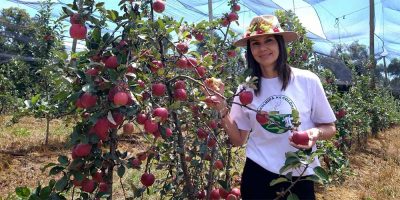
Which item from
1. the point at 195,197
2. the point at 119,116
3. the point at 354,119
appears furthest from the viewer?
the point at 354,119

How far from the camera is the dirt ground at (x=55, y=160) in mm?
3375

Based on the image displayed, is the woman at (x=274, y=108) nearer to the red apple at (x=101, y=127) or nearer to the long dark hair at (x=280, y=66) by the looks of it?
the long dark hair at (x=280, y=66)

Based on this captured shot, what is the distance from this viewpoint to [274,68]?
1476 millimetres

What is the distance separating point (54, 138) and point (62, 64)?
3832 mm

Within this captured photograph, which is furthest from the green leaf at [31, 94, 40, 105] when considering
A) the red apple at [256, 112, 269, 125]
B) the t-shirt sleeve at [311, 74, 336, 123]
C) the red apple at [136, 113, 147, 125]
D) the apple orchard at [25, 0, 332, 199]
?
the t-shirt sleeve at [311, 74, 336, 123]

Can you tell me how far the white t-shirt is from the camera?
140cm

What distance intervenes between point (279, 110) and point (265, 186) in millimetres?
278

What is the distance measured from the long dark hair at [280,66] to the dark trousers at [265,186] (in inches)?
11.3

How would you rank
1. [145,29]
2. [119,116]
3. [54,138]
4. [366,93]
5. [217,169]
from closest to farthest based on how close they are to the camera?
[119,116] < [145,29] < [217,169] < [54,138] < [366,93]

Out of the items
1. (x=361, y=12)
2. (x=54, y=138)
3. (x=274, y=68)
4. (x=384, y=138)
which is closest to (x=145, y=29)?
(x=274, y=68)

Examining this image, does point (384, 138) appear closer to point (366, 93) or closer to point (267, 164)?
point (366, 93)

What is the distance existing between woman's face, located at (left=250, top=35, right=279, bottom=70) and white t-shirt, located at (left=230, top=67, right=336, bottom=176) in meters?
0.06

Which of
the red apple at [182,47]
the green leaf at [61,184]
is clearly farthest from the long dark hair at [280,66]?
the green leaf at [61,184]

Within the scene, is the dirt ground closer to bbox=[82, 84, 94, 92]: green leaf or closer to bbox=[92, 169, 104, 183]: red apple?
bbox=[92, 169, 104, 183]: red apple
